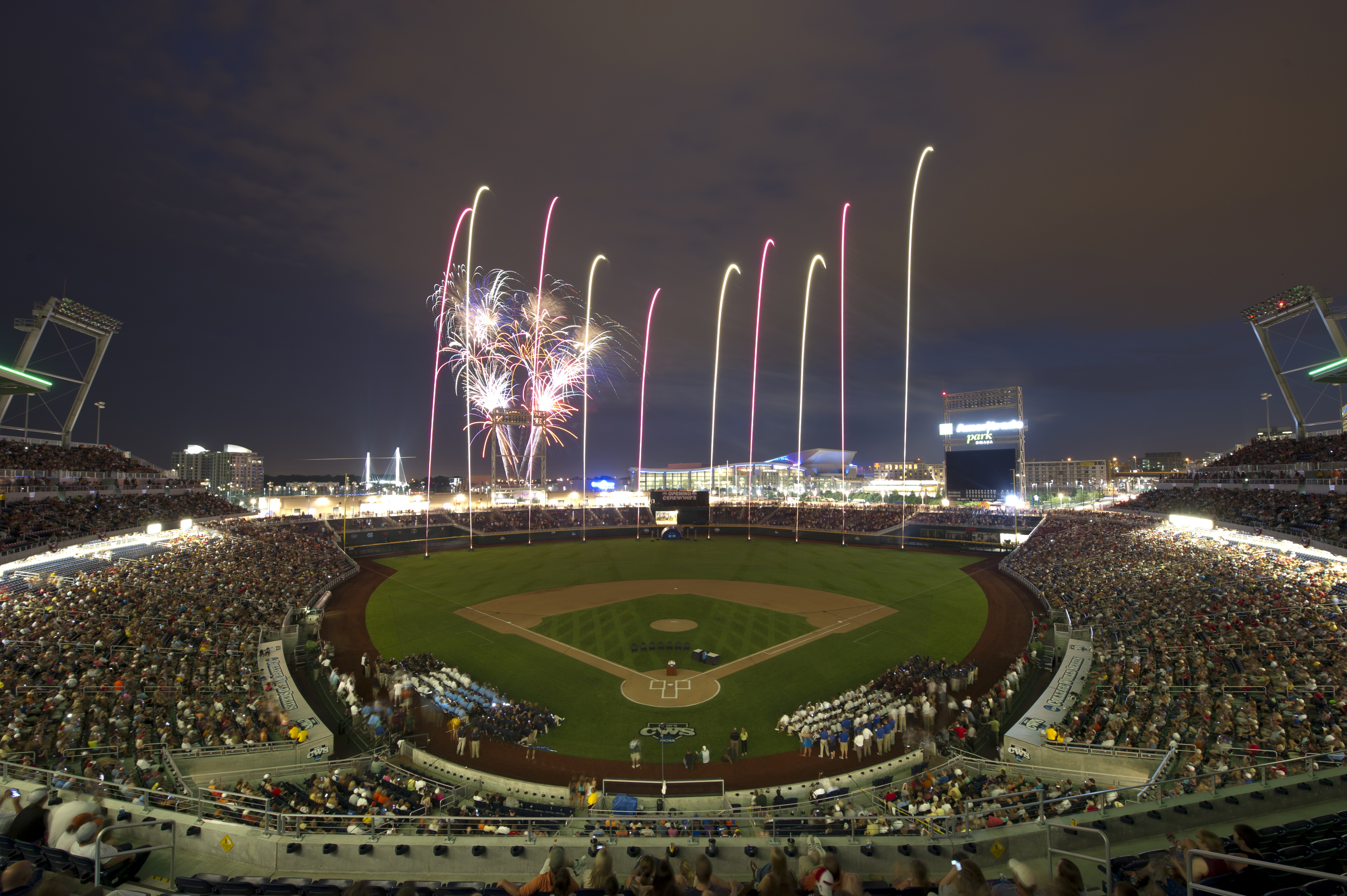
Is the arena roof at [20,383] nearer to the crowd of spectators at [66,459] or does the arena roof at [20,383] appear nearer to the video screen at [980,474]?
the crowd of spectators at [66,459]

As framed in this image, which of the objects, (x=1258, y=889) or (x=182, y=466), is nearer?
(x=1258, y=889)

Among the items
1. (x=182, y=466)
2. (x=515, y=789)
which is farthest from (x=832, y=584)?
(x=182, y=466)

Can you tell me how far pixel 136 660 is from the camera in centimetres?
2044

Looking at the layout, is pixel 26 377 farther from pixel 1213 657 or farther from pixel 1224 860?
pixel 1213 657

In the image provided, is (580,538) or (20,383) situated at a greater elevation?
(20,383)

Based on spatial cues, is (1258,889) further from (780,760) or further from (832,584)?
(832,584)

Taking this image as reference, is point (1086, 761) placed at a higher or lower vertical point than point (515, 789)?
higher

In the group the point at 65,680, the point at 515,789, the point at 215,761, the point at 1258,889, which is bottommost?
the point at 515,789

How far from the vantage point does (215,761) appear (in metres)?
15.6

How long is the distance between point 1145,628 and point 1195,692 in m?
6.35

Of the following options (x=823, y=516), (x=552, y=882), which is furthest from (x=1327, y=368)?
(x=552, y=882)

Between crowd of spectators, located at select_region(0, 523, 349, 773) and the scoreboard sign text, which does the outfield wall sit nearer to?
the scoreboard sign text

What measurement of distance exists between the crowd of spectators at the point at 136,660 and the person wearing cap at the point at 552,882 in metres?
14.0

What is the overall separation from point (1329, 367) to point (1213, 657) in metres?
32.9
